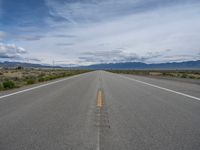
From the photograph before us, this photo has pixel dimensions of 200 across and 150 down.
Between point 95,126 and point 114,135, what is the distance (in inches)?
33.4

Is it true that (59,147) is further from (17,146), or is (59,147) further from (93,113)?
(93,113)

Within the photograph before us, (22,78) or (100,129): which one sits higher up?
(100,129)

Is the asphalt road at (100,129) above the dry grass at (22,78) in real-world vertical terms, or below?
above

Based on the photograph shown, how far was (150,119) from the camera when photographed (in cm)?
642

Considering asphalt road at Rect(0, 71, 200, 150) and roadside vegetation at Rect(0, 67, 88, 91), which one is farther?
roadside vegetation at Rect(0, 67, 88, 91)

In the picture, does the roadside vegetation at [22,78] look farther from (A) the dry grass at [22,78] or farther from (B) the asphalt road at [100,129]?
(B) the asphalt road at [100,129]

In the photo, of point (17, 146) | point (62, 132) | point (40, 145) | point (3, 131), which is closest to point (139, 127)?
point (62, 132)

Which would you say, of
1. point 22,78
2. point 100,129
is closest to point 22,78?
point 22,78

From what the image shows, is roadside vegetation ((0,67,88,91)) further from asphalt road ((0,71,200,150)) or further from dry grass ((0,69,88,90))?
asphalt road ((0,71,200,150))

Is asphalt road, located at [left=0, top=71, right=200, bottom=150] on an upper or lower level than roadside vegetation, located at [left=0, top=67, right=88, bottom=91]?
upper

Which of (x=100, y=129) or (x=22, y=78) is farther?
(x=22, y=78)

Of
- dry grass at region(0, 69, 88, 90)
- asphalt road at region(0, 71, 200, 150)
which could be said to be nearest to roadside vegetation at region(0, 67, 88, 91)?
dry grass at region(0, 69, 88, 90)

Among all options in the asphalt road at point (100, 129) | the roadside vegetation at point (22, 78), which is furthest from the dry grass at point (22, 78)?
the asphalt road at point (100, 129)

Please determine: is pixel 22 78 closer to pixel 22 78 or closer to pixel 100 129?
pixel 22 78
